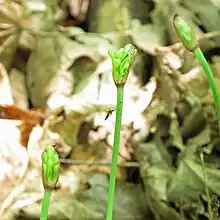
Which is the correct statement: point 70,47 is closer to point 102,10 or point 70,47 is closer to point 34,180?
point 102,10

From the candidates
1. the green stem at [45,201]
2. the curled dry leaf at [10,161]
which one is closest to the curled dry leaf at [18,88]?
the curled dry leaf at [10,161]

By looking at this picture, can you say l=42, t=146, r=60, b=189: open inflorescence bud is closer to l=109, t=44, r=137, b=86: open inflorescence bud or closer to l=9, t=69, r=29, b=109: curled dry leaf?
l=109, t=44, r=137, b=86: open inflorescence bud

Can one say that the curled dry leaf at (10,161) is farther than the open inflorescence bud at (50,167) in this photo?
Yes

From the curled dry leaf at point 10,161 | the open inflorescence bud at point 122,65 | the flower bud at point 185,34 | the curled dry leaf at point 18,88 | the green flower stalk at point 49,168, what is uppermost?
the flower bud at point 185,34

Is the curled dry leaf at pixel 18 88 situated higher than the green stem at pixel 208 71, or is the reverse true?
the green stem at pixel 208 71

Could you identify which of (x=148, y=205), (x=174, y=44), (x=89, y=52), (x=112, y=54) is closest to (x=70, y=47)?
(x=89, y=52)

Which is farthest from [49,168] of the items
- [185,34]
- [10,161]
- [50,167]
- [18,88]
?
[18,88]

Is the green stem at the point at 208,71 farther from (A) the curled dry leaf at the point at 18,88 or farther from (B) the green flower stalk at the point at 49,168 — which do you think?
(A) the curled dry leaf at the point at 18,88

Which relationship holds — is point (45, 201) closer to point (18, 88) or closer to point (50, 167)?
point (50, 167)

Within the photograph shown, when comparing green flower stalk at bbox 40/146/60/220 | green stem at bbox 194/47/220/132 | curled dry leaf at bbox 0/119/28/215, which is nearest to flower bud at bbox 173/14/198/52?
green stem at bbox 194/47/220/132
